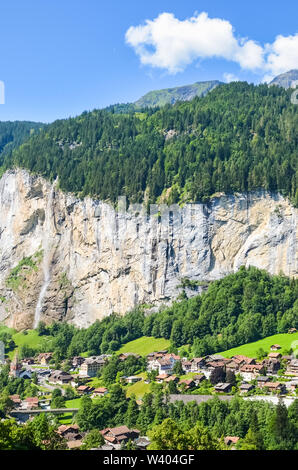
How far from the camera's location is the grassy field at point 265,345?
86.8 metres

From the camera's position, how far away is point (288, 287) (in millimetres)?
100812

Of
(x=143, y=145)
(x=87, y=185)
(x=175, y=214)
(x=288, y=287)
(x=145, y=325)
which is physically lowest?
(x=145, y=325)

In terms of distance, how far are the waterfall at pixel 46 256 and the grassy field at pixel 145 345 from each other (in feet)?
105

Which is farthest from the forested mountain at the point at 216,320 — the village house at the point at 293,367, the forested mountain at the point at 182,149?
the forested mountain at the point at 182,149

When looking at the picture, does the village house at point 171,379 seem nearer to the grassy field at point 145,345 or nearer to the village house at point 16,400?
the grassy field at point 145,345

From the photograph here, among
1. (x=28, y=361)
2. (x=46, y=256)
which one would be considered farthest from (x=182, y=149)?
(x=28, y=361)

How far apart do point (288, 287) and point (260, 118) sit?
53586 millimetres

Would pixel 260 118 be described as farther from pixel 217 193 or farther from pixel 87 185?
pixel 87 185

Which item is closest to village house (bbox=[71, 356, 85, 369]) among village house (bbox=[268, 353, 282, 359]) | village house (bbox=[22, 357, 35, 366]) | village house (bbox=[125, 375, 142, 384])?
village house (bbox=[22, 357, 35, 366])

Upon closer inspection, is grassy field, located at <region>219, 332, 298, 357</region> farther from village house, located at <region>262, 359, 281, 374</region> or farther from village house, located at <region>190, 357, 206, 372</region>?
village house, located at <region>262, 359, 281, 374</region>

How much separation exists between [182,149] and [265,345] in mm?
57432

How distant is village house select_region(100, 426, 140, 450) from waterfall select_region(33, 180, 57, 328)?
70468mm

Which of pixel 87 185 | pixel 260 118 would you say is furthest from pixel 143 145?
pixel 260 118

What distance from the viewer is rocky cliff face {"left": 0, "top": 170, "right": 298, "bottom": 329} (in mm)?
112562
